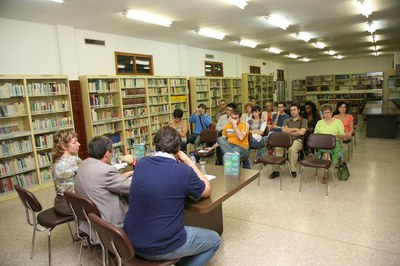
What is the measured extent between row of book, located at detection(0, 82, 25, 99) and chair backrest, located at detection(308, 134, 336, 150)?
5.12 meters

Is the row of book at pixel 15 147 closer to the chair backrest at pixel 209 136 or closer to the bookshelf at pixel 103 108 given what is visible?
the bookshelf at pixel 103 108

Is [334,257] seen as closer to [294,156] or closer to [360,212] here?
[360,212]

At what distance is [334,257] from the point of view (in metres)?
2.68

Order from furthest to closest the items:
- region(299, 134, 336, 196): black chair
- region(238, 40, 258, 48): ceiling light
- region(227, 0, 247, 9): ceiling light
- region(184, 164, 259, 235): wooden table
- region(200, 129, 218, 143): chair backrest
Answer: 1. region(238, 40, 258, 48): ceiling light
2. region(200, 129, 218, 143): chair backrest
3. region(227, 0, 247, 9): ceiling light
4. region(299, 134, 336, 196): black chair
5. region(184, 164, 259, 235): wooden table

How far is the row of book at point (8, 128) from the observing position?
16.3 ft

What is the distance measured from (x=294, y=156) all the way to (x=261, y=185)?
908mm

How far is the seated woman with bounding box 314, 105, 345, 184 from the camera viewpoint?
15.8ft

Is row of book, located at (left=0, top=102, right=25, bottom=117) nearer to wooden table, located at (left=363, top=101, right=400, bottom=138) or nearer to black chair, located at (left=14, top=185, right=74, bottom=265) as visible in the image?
black chair, located at (left=14, top=185, right=74, bottom=265)

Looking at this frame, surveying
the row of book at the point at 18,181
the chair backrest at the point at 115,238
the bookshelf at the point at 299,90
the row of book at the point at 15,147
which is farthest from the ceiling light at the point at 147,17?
the bookshelf at the point at 299,90

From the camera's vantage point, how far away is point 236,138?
15.8ft

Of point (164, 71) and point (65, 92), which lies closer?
point (65, 92)

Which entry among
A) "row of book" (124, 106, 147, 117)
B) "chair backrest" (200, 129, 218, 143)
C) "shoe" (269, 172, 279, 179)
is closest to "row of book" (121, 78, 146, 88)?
"row of book" (124, 106, 147, 117)

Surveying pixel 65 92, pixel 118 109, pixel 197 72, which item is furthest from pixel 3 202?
pixel 197 72

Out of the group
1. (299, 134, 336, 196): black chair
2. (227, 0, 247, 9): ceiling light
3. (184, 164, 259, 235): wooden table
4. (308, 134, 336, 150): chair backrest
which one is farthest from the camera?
(227, 0, 247, 9): ceiling light
